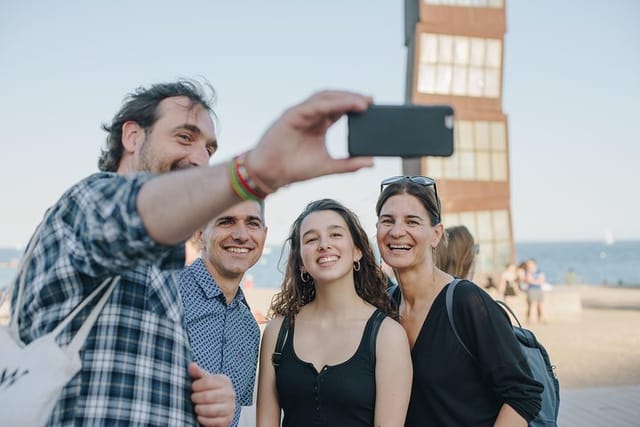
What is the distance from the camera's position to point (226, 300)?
10.1ft

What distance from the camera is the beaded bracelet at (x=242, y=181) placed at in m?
1.30

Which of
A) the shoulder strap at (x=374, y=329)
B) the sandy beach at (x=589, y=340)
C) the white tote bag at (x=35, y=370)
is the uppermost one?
the white tote bag at (x=35, y=370)

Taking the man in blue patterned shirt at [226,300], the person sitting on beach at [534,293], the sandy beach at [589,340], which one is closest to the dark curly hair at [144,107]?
the man in blue patterned shirt at [226,300]

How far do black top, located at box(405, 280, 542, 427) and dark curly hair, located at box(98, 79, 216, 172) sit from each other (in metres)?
1.53

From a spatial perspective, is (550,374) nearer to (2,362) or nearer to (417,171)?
(2,362)

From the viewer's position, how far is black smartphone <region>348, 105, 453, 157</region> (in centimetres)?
134

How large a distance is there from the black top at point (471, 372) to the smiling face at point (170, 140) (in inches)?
59.7

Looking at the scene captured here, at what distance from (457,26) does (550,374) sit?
1981 cm

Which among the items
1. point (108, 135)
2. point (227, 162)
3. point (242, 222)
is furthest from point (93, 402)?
point (242, 222)

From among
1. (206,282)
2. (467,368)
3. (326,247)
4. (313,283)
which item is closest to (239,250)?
(206,282)

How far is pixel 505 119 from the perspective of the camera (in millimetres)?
21891

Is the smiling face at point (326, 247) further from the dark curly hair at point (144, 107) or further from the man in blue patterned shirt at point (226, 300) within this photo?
the dark curly hair at point (144, 107)

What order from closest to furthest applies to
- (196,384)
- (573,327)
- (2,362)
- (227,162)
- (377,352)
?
(227,162)
(2,362)
(196,384)
(377,352)
(573,327)

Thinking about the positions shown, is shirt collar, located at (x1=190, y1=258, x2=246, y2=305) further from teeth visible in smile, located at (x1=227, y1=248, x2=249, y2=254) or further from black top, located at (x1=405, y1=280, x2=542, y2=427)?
black top, located at (x1=405, y1=280, x2=542, y2=427)
